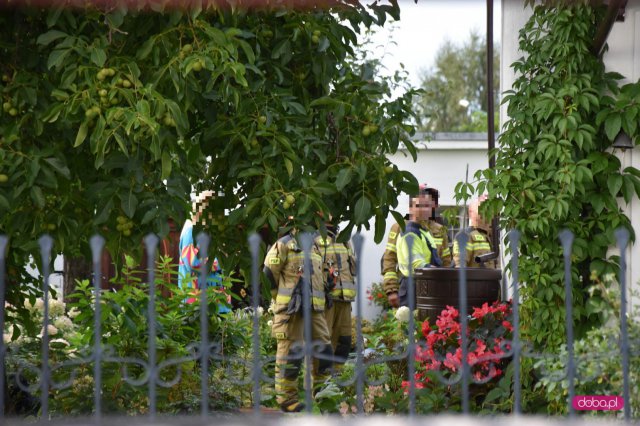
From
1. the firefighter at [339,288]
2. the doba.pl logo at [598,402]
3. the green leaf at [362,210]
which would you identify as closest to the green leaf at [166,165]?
the green leaf at [362,210]

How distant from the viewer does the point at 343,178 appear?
4824 mm

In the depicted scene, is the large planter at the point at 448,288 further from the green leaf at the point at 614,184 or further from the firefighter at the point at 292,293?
the green leaf at the point at 614,184

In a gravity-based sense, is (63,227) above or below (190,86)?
below

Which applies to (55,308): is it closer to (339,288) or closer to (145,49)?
(339,288)

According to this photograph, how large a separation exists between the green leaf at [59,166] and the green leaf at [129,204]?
269 mm

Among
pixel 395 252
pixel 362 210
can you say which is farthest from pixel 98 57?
pixel 395 252

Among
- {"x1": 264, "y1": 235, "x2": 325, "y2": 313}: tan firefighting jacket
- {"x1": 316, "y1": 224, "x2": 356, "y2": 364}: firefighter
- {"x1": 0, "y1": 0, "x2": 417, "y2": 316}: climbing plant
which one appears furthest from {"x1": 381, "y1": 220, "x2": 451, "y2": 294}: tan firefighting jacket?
{"x1": 0, "y1": 0, "x2": 417, "y2": 316}: climbing plant

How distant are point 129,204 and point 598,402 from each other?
250 cm

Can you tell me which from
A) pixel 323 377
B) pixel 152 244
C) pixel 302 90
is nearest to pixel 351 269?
pixel 323 377

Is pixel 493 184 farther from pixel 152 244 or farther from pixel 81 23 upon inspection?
pixel 152 244

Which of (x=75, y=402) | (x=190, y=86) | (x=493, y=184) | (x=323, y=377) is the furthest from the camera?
(x=323, y=377)

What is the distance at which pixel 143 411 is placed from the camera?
18.7ft

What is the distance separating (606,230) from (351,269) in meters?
2.76

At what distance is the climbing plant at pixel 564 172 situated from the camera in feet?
19.8
